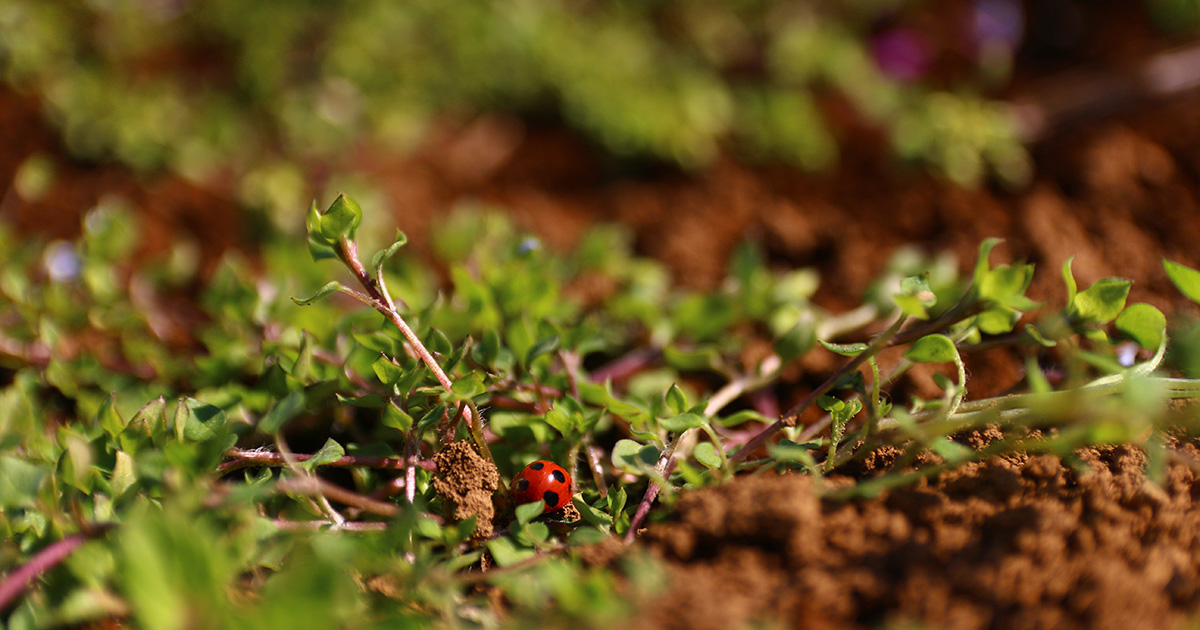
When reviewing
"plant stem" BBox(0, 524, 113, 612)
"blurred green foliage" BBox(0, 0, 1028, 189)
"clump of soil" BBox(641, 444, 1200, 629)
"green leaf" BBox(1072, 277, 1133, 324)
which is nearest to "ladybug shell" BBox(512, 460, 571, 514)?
"clump of soil" BBox(641, 444, 1200, 629)

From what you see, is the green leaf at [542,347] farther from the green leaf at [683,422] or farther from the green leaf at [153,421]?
the green leaf at [153,421]

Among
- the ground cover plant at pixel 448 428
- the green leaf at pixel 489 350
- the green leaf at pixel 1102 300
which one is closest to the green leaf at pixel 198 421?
the ground cover plant at pixel 448 428

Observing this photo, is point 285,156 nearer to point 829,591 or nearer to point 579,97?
point 579,97

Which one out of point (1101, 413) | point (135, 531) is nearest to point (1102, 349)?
point (1101, 413)

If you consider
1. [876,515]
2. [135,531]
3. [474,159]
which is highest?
[135,531]

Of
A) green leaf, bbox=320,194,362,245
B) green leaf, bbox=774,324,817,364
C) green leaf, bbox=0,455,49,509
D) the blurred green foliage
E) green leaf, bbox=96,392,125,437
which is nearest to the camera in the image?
green leaf, bbox=0,455,49,509

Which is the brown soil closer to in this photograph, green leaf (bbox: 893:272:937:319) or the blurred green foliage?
the blurred green foliage

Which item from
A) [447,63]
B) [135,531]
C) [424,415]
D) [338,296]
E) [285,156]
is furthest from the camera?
[447,63]

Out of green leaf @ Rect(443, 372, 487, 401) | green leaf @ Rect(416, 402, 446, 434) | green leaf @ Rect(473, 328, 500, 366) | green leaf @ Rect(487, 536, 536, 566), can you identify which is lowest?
green leaf @ Rect(487, 536, 536, 566)

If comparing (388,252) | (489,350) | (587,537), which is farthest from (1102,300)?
(388,252)
